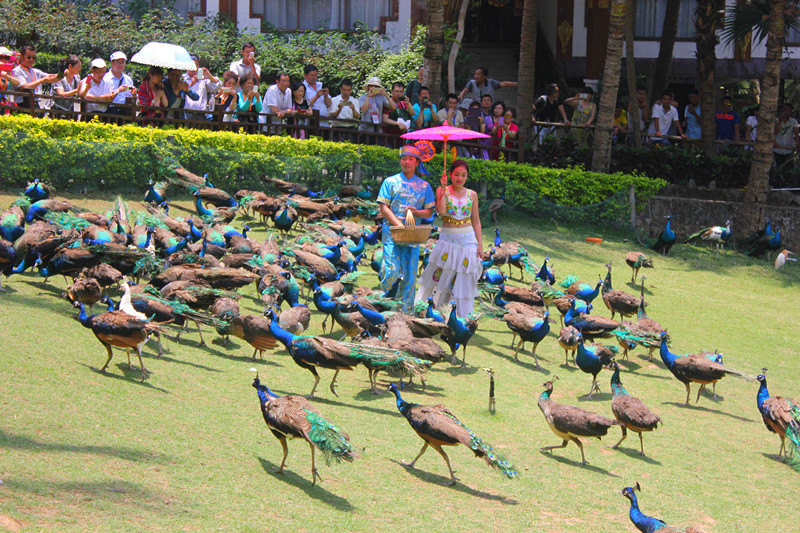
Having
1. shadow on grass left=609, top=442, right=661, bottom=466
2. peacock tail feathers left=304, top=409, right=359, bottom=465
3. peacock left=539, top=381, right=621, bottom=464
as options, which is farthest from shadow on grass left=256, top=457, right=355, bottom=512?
shadow on grass left=609, top=442, right=661, bottom=466

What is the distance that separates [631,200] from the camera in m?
20.5

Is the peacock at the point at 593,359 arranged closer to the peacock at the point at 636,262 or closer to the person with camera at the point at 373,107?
the peacock at the point at 636,262

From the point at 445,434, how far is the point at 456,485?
19.4 inches

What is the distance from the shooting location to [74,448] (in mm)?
7223

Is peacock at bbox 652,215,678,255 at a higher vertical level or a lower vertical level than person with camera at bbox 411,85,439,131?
lower

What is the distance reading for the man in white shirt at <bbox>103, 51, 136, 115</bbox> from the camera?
19516 mm

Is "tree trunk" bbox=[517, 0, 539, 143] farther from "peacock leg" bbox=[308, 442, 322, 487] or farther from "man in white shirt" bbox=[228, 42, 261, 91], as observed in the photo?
"peacock leg" bbox=[308, 442, 322, 487]

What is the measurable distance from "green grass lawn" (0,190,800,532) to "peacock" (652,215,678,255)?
6.10m

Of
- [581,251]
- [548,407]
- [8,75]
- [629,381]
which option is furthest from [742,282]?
[8,75]

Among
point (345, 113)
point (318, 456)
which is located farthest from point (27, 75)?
point (318, 456)

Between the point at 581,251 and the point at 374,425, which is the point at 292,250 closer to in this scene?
the point at 374,425

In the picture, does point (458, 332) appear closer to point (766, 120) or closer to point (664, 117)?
point (766, 120)

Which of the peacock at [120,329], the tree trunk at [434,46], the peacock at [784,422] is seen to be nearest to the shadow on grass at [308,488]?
the peacock at [120,329]

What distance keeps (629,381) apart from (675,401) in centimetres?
75
